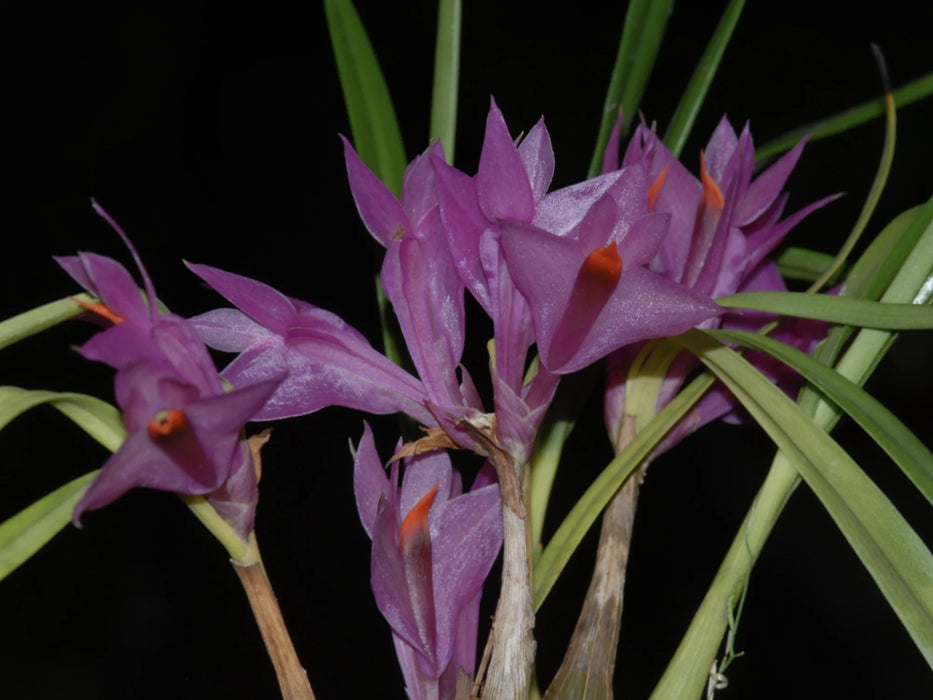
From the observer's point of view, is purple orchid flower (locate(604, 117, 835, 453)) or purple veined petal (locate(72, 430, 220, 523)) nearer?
purple veined petal (locate(72, 430, 220, 523))

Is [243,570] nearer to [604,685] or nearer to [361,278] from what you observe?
[604,685]

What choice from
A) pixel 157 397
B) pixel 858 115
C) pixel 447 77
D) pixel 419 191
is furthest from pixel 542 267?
pixel 858 115

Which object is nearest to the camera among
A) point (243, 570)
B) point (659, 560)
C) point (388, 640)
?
point (243, 570)

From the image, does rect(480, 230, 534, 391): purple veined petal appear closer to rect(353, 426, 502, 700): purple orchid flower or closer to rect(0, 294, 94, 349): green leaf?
rect(353, 426, 502, 700): purple orchid flower

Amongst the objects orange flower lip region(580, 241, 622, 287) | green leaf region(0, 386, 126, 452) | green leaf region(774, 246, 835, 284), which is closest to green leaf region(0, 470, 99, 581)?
green leaf region(0, 386, 126, 452)

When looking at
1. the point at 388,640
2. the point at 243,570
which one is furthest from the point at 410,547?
the point at 388,640

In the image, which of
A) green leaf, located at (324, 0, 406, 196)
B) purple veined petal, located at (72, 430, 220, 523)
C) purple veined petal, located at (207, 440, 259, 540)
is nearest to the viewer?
purple veined petal, located at (72, 430, 220, 523)

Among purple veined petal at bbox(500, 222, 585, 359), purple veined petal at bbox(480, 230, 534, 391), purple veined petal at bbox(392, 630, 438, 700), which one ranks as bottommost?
purple veined petal at bbox(392, 630, 438, 700)
